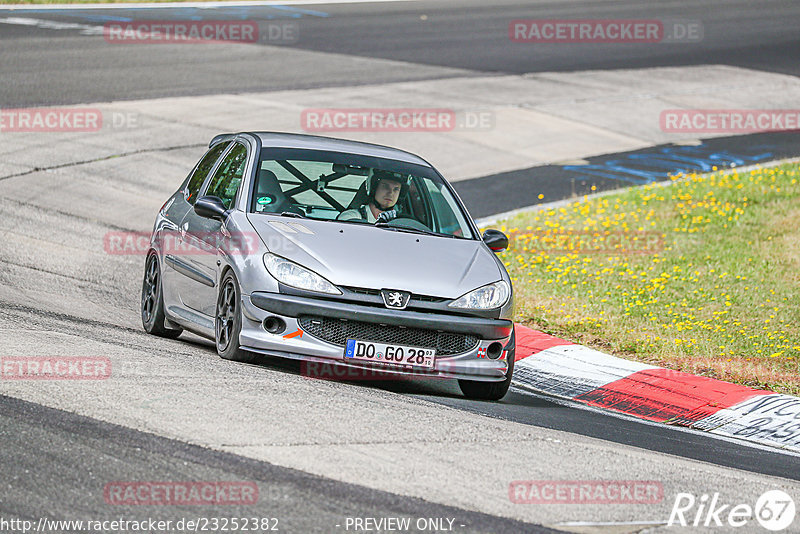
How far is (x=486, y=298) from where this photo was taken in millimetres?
7949

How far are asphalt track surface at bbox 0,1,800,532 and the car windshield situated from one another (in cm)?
112

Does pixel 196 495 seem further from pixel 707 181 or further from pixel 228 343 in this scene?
pixel 707 181

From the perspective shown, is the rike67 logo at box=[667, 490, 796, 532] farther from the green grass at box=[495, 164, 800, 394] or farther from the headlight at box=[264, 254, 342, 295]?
the green grass at box=[495, 164, 800, 394]

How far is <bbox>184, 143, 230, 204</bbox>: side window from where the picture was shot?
31.6ft

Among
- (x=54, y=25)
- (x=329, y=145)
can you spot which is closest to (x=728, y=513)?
(x=329, y=145)

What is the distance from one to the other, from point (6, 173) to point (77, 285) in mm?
4856

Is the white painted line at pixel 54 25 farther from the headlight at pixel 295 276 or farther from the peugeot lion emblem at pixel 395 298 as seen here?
the peugeot lion emblem at pixel 395 298

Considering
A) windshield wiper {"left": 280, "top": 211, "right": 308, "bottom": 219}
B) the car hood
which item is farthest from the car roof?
the car hood

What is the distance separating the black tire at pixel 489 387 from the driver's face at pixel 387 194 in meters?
1.41

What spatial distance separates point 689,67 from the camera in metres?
27.1

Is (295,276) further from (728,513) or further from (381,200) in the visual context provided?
(728,513)

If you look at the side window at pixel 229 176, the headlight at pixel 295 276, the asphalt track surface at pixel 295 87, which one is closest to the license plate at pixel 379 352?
the asphalt track surface at pixel 295 87

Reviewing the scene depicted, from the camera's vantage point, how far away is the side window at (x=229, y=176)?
8.92 meters

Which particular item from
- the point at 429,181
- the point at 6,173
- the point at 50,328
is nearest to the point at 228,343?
the point at 50,328
